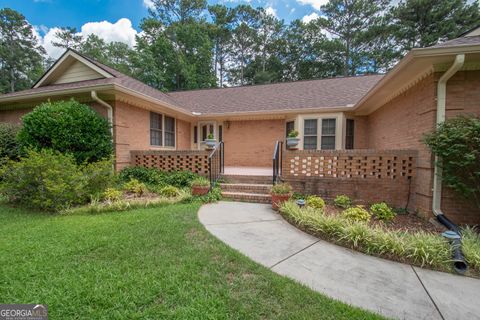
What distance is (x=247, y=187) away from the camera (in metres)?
6.59

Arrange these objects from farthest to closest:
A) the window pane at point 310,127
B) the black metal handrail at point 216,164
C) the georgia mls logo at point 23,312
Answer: the window pane at point 310,127 → the black metal handrail at point 216,164 → the georgia mls logo at point 23,312

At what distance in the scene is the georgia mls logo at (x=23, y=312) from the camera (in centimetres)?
188

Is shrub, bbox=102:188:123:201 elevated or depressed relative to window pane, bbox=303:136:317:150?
depressed

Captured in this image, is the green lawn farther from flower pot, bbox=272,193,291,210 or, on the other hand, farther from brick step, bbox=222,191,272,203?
brick step, bbox=222,191,272,203

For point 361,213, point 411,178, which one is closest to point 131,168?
point 361,213

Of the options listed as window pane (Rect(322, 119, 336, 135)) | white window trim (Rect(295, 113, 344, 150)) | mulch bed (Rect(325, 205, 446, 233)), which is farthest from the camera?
window pane (Rect(322, 119, 336, 135))

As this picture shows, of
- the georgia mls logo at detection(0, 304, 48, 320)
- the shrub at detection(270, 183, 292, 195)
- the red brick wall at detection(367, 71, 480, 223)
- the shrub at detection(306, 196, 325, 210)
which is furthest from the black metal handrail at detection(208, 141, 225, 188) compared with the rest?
the red brick wall at detection(367, 71, 480, 223)

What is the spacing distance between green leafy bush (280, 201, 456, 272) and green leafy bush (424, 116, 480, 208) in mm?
1132

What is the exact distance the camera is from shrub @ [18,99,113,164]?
6254mm

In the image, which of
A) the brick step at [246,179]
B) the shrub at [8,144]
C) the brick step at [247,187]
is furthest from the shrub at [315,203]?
the shrub at [8,144]

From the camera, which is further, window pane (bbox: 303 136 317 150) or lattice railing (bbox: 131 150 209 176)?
window pane (bbox: 303 136 317 150)

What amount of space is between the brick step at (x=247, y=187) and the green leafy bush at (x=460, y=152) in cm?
382

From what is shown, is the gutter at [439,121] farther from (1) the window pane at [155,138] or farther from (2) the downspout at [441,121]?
(1) the window pane at [155,138]

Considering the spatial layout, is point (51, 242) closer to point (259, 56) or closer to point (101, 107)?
point (101, 107)
